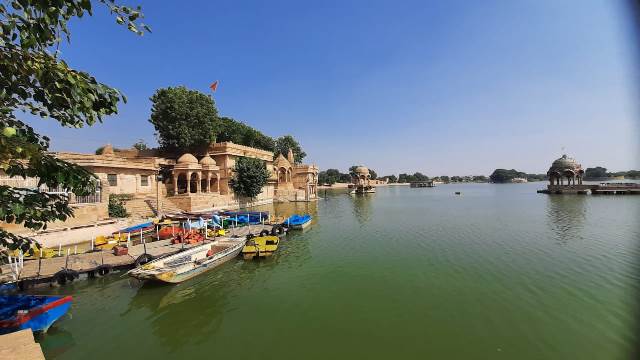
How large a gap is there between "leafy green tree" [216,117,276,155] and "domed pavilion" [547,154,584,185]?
7089cm

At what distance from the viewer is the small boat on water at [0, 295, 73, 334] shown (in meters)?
9.23

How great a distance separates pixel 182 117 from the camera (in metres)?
46.9

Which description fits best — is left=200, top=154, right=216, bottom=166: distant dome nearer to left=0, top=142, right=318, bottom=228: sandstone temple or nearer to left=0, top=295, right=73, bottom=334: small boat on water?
left=0, top=142, right=318, bottom=228: sandstone temple

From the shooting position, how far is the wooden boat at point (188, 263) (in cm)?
1395

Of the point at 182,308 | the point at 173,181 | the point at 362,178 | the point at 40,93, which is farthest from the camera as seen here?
the point at 362,178

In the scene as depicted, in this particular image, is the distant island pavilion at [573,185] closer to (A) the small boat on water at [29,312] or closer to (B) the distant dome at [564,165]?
(B) the distant dome at [564,165]

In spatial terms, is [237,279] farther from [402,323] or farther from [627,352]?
[627,352]

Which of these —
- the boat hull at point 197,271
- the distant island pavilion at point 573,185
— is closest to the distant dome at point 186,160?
the boat hull at point 197,271

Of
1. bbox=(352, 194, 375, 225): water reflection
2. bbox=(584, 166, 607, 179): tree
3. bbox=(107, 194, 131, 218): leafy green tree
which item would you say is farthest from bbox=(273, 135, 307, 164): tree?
bbox=(584, 166, 607, 179): tree

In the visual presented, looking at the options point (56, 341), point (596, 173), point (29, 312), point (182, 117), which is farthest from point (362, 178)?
point (596, 173)

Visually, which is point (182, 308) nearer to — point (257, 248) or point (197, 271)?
point (197, 271)

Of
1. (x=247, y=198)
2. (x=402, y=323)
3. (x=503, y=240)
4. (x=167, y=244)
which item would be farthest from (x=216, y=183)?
(x=402, y=323)

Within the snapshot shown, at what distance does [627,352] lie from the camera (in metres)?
8.88

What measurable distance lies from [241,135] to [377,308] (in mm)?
60753
